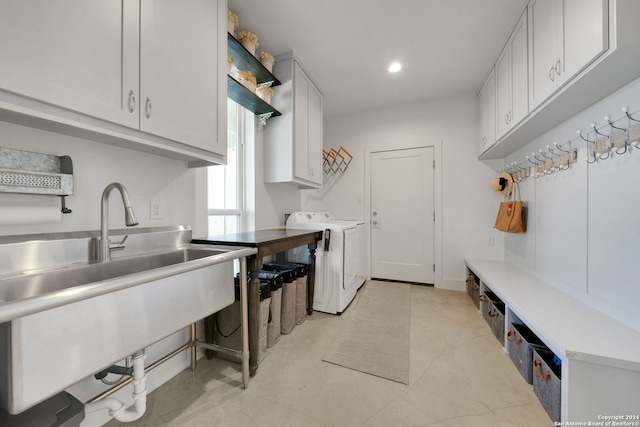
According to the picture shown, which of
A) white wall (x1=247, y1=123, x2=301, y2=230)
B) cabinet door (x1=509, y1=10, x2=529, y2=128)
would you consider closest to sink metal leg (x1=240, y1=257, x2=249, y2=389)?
white wall (x1=247, y1=123, x2=301, y2=230)

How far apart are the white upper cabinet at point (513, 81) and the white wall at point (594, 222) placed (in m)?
0.33

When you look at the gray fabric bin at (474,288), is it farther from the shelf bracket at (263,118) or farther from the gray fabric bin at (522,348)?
the shelf bracket at (263,118)

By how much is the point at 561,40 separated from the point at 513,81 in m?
0.66

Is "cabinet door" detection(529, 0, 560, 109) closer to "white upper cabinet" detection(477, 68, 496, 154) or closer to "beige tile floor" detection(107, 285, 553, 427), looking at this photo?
"white upper cabinet" detection(477, 68, 496, 154)

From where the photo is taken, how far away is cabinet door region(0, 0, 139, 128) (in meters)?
0.72

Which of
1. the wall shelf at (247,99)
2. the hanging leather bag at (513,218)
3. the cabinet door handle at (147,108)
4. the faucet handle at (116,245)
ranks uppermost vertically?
the wall shelf at (247,99)

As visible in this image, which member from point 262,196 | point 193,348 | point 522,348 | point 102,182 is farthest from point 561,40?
point 193,348

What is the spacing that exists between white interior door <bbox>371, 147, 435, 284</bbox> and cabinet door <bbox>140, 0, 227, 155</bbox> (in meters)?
2.55

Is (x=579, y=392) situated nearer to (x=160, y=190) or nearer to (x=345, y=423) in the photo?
(x=345, y=423)

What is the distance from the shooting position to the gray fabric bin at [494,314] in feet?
6.17

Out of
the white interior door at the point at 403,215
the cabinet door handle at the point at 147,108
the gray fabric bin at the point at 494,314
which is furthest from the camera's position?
the white interior door at the point at 403,215

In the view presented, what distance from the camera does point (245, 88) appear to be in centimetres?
189

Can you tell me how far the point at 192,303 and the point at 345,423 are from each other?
3.16ft

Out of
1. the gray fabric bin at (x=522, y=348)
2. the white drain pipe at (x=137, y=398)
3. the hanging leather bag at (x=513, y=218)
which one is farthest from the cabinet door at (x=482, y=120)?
the white drain pipe at (x=137, y=398)
